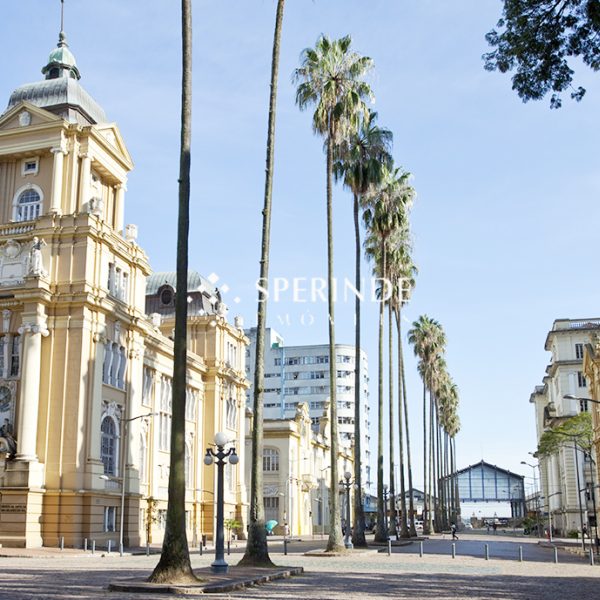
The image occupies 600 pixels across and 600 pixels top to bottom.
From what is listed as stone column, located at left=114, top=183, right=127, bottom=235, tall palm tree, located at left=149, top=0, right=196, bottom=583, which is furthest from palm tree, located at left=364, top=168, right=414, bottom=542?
tall palm tree, located at left=149, top=0, right=196, bottom=583

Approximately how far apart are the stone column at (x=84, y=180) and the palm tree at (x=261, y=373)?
22895mm

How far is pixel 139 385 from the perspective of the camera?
5531 cm

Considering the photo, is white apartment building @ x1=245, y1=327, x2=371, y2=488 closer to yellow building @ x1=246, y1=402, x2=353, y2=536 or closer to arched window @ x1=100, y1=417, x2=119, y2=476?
yellow building @ x1=246, y1=402, x2=353, y2=536

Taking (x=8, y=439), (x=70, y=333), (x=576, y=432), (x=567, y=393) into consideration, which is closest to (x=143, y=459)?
(x=8, y=439)

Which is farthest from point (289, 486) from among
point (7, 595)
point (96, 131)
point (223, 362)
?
point (7, 595)

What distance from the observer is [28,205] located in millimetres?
52219

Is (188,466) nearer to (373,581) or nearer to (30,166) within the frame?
(30,166)

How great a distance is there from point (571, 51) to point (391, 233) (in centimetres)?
3706

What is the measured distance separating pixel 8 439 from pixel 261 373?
22.5m

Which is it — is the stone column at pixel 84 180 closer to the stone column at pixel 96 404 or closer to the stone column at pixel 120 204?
the stone column at pixel 120 204

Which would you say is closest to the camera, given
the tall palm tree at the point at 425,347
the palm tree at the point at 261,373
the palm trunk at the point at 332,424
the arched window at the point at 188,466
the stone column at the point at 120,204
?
the palm tree at the point at 261,373

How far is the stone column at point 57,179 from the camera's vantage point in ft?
164

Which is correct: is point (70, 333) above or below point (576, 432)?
above

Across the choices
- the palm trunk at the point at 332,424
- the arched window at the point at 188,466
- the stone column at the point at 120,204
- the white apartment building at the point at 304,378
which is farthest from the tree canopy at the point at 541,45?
the white apartment building at the point at 304,378
